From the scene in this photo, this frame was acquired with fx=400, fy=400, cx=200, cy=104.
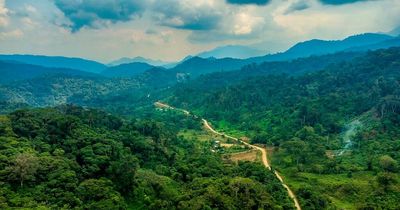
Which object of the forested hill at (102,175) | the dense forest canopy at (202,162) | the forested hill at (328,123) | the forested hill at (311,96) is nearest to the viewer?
the forested hill at (102,175)

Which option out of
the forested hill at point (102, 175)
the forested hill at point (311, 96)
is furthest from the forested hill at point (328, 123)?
the forested hill at point (102, 175)

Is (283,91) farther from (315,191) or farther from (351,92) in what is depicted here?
(315,191)

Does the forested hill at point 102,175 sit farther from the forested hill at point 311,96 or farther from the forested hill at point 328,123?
the forested hill at point 311,96

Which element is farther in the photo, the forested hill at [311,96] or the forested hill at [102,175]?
the forested hill at [311,96]

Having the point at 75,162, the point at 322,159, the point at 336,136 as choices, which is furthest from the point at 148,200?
the point at 336,136

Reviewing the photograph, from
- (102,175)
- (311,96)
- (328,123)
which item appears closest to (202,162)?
(102,175)

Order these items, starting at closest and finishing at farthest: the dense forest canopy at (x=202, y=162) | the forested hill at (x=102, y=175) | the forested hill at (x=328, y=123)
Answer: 1. the forested hill at (x=102, y=175)
2. the dense forest canopy at (x=202, y=162)
3. the forested hill at (x=328, y=123)

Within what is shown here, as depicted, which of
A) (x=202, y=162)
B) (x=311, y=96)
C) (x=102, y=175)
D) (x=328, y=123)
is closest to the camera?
(x=102, y=175)

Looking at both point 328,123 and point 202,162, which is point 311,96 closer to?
point 328,123

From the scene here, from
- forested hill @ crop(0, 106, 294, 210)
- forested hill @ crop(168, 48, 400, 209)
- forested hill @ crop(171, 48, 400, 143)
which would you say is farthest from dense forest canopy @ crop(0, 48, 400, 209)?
forested hill @ crop(171, 48, 400, 143)
